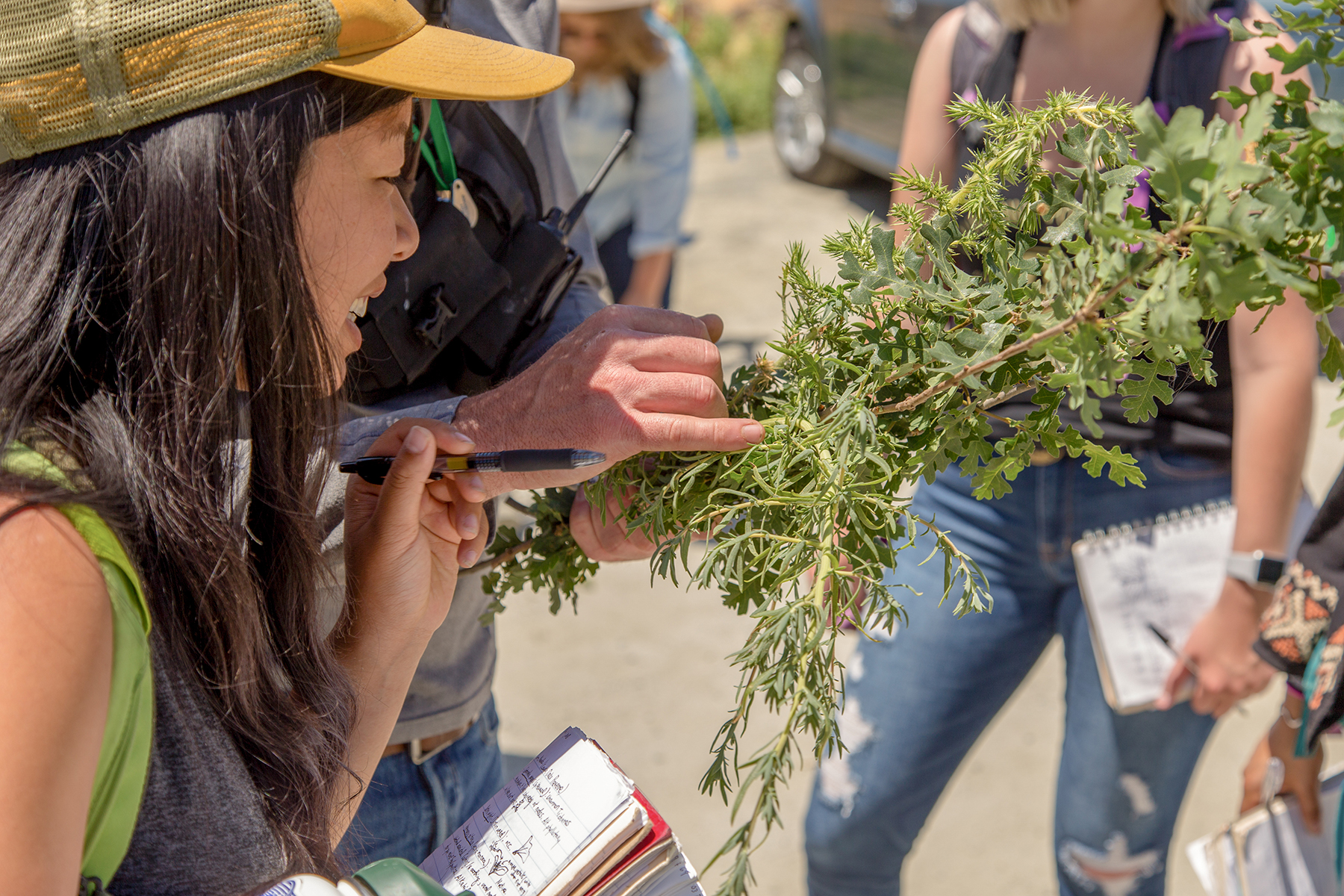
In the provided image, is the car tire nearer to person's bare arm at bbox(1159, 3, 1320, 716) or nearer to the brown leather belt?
person's bare arm at bbox(1159, 3, 1320, 716)

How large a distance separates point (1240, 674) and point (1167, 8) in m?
1.12

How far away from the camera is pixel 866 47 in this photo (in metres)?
5.55

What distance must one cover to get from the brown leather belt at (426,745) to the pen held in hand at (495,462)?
451mm

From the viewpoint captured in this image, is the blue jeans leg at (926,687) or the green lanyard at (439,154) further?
the blue jeans leg at (926,687)

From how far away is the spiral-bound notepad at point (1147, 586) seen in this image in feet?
5.98

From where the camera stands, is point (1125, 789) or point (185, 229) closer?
point (185, 229)

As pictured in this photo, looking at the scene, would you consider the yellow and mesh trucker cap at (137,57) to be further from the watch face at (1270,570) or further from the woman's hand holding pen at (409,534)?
the watch face at (1270,570)

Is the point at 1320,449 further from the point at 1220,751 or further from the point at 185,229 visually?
the point at 185,229

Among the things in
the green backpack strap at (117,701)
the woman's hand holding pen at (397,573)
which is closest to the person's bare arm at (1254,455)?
the woman's hand holding pen at (397,573)

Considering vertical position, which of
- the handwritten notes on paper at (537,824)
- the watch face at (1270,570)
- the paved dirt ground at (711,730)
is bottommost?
the paved dirt ground at (711,730)

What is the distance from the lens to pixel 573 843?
981 millimetres

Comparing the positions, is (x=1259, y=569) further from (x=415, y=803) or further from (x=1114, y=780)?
(x=415, y=803)

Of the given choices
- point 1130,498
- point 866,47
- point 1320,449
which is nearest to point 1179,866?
point 1130,498

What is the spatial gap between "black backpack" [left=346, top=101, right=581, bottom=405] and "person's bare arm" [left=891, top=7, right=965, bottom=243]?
0.75m
